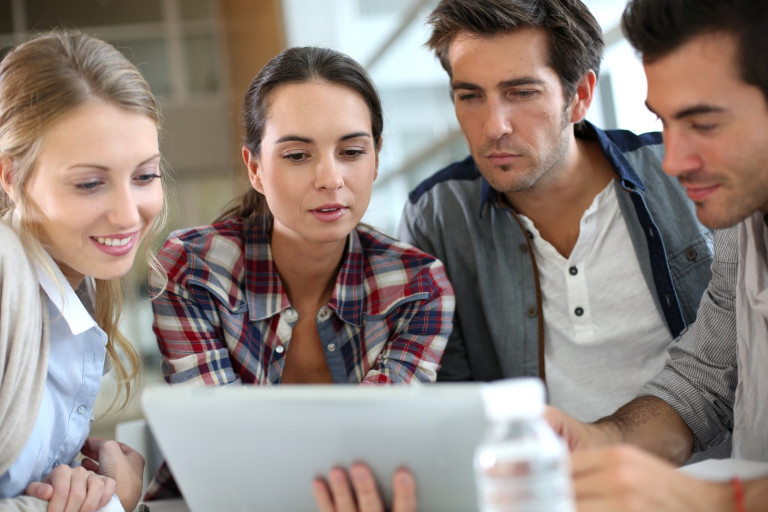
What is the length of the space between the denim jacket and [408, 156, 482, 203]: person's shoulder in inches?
1.5

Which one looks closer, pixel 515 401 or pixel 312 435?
pixel 515 401

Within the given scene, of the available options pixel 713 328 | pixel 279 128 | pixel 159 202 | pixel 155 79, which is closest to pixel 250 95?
pixel 279 128

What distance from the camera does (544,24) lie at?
1.87 metres

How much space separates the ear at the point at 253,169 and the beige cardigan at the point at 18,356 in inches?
24.6

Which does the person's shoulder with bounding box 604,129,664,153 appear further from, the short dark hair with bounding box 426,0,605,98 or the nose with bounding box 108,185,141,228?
the nose with bounding box 108,185,141,228

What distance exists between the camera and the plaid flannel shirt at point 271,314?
63.4 inches

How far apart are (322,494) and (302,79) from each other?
980mm

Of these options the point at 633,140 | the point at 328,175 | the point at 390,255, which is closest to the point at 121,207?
the point at 328,175

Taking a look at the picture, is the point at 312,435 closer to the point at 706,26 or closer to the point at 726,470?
the point at 726,470

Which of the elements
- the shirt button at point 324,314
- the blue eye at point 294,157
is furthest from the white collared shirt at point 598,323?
the blue eye at point 294,157

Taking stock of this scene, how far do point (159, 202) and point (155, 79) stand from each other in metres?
8.28

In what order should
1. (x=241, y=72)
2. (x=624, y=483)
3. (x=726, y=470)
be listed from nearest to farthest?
(x=624, y=483), (x=726, y=470), (x=241, y=72)

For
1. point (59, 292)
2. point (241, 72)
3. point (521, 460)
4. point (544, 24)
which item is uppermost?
point (241, 72)

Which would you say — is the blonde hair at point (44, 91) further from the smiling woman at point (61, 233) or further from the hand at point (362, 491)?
the hand at point (362, 491)
